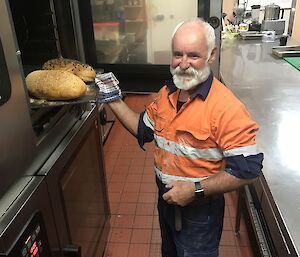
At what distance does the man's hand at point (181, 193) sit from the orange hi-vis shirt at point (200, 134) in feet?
0.17

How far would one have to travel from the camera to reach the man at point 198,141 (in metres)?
0.92

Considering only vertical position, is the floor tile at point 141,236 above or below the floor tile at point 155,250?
above

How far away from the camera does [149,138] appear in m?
1.20

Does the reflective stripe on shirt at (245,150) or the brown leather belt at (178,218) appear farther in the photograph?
the brown leather belt at (178,218)

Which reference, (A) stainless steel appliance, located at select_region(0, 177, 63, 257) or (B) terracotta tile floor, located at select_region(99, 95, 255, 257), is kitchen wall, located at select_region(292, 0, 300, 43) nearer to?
(B) terracotta tile floor, located at select_region(99, 95, 255, 257)

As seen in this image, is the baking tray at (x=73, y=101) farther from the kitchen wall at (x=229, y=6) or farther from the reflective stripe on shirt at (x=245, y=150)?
the kitchen wall at (x=229, y=6)

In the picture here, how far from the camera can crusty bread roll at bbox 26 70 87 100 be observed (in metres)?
0.86

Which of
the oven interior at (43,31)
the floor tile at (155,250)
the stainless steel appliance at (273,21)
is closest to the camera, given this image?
the oven interior at (43,31)

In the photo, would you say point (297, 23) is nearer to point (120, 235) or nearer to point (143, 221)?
point (143, 221)

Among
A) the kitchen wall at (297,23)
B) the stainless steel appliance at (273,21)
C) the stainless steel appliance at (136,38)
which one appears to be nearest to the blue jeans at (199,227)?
the stainless steel appliance at (136,38)

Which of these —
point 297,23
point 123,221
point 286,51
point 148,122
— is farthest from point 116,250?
point 297,23

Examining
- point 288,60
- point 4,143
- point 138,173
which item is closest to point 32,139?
point 4,143

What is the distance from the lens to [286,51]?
245 cm

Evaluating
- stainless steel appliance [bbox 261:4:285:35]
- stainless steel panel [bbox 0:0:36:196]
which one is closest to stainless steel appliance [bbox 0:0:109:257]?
stainless steel panel [bbox 0:0:36:196]
